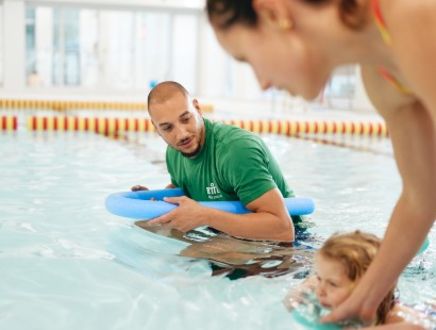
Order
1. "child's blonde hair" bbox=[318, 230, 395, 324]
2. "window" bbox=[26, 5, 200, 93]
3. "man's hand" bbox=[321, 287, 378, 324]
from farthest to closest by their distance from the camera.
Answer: "window" bbox=[26, 5, 200, 93] → "child's blonde hair" bbox=[318, 230, 395, 324] → "man's hand" bbox=[321, 287, 378, 324]

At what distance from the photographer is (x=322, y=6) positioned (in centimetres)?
134

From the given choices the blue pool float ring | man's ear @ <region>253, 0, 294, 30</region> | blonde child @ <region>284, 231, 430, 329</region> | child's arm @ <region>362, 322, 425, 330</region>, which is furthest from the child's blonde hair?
the blue pool float ring

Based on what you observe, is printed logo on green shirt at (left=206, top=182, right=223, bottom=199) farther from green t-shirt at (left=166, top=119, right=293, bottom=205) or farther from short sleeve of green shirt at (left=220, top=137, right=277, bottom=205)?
short sleeve of green shirt at (left=220, top=137, right=277, bottom=205)

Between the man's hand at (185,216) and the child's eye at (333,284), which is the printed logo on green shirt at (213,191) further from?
the child's eye at (333,284)

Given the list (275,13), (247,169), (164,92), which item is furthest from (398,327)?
(164,92)

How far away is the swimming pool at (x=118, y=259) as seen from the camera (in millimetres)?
2688

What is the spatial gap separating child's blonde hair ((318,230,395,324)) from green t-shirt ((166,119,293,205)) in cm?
116

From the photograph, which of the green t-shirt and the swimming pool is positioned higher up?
the green t-shirt

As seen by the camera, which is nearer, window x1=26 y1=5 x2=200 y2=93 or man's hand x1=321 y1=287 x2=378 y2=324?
man's hand x1=321 y1=287 x2=378 y2=324

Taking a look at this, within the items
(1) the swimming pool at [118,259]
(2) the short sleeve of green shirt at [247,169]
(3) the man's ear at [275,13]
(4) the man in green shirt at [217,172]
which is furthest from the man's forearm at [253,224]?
(3) the man's ear at [275,13]

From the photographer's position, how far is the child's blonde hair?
2.21 metres

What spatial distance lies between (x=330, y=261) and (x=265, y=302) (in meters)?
0.66

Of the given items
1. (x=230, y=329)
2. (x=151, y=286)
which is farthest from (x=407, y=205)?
(x=151, y=286)

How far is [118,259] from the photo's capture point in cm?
353
